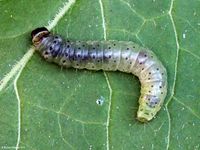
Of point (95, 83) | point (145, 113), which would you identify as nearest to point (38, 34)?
point (95, 83)

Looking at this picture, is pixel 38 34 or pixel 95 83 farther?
pixel 95 83

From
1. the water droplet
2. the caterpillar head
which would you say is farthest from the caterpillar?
the water droplet

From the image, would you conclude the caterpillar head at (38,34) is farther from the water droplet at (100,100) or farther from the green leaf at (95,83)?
the water droplet at (100,100)

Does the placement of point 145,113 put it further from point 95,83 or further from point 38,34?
point 38,34

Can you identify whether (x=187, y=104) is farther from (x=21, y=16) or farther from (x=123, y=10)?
(x=21, y=16)

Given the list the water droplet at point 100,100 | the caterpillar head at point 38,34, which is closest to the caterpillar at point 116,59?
the caterpillar head at point 38,34

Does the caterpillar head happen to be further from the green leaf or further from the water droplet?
the water droplet

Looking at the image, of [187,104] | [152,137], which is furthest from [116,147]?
[187,104]
